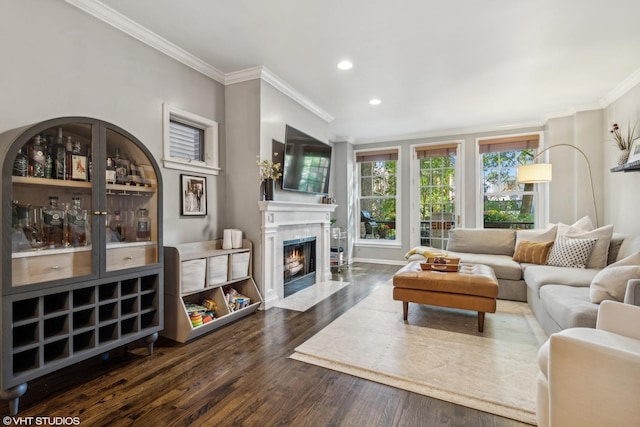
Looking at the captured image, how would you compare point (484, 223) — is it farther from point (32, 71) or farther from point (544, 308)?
point (32, 71)

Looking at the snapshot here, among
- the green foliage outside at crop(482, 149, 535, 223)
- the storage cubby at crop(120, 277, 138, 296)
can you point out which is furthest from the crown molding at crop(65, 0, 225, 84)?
the green foliage outside at crop(482, 149, 535, 223)

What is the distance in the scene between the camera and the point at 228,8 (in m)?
2.38

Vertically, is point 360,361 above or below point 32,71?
below

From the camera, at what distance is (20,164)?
1.72 metres

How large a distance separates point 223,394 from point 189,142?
2485 millimetres

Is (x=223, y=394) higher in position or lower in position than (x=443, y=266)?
lower

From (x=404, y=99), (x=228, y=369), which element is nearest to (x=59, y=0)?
(x=228, y=369)

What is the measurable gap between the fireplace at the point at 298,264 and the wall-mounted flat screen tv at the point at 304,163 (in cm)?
75

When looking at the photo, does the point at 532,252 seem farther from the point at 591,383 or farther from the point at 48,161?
the point at 48,161

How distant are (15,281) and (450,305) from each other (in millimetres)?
3126

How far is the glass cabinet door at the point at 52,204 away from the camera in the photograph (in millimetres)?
1711

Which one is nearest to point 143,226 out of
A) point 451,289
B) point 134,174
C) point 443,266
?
point 134,174

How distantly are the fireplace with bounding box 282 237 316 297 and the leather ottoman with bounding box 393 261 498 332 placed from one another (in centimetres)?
150

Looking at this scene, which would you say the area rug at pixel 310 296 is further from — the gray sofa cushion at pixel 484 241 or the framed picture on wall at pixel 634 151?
the framed picture on wall at pixel 634 151
